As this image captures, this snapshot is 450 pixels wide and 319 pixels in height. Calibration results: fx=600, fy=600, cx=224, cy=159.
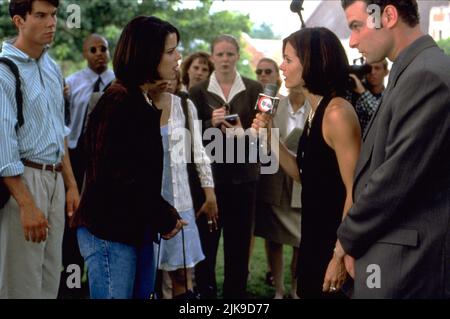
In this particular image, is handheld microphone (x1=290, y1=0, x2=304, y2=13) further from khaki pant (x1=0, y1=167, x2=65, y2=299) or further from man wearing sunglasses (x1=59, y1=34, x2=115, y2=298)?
man wearing sunglasses (x1=59, y1=34, x2=115, y2=298)

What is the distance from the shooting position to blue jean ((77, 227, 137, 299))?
2.44 meters

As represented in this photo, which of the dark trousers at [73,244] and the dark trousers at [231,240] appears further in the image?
the dark trousers at [73,244]

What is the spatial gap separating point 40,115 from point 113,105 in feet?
2.68

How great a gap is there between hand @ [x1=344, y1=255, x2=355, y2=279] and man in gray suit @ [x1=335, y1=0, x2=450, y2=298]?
0.20 ft

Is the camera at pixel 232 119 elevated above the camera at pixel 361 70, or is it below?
below

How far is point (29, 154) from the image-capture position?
3.00 m

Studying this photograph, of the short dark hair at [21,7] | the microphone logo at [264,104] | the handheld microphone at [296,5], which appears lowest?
the microphone logo at [264,104]

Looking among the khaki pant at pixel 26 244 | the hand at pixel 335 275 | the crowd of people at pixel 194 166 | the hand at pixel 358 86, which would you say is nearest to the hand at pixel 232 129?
the crowd of people at pixel 194 166

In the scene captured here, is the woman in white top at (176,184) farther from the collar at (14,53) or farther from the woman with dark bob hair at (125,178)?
the woman with dark bob hair at (125,178)

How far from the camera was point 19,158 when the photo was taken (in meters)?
2.89

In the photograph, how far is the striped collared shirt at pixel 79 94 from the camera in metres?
5.05

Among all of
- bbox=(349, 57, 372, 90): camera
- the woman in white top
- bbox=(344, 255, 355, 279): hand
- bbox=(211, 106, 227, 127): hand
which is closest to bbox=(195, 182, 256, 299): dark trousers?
bbox=(211, 106, 227, 127): hand

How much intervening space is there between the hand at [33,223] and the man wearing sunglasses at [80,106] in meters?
1.95
